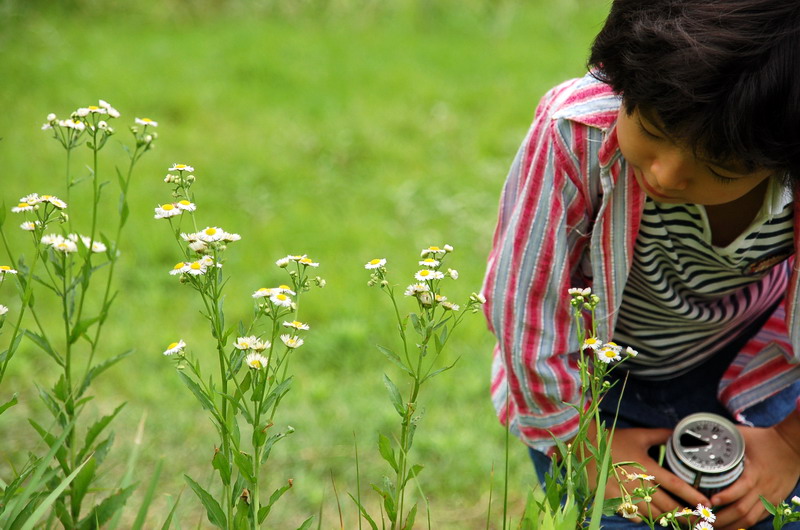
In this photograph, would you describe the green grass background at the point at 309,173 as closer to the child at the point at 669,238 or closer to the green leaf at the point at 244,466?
the child at the point at 669,238

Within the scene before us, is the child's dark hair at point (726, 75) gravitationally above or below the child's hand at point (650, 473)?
above

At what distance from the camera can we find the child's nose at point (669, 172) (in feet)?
4.25

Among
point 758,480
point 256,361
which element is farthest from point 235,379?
point 758,480

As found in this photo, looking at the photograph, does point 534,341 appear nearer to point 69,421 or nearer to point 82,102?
point 69,421

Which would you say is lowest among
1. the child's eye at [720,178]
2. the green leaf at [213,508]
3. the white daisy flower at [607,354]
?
the green leaf at [213,508]

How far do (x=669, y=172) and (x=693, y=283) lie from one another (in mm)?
394

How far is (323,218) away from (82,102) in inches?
59.1

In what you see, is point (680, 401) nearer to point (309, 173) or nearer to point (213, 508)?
point (213, 508)


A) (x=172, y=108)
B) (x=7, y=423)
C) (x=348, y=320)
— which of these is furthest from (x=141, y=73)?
(x=7, y=423)

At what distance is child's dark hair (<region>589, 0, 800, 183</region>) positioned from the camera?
3.95 feet

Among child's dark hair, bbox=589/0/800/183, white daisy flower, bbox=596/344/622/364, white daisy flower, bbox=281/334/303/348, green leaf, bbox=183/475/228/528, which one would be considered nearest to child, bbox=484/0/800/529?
child's dark hair, bbox=589/0/800/183

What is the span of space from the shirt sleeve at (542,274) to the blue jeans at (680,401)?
0.15 m

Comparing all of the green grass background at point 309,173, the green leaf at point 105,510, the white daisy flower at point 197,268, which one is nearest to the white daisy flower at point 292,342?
the white daisy flower at point 197,268

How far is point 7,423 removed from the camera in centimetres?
256
